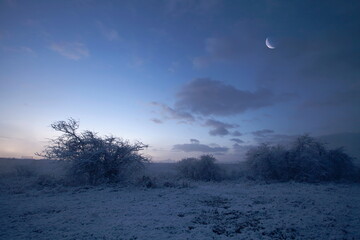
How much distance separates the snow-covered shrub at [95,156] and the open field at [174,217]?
16.4 ft

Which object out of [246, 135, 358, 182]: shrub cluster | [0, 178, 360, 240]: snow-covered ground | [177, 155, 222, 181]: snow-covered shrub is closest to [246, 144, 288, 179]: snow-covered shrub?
[246, 135, 358, 182]: shrub cluster

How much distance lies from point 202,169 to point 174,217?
18213 mm

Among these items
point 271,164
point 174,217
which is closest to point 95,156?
point 174,217

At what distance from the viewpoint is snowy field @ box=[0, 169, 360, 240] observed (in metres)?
7.04

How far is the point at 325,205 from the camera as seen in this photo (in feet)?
34.7

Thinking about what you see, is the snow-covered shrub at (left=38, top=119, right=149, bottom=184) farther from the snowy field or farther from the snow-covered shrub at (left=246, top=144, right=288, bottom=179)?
the snow-covered shrub at (left=246, top=144, right=288, bottom=179)

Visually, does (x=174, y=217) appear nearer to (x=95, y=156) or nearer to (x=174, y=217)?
(x=174, y=217)

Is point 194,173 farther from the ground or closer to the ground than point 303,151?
closer to the ground

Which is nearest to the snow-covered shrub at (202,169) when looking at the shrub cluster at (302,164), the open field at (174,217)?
the shrub cluster at (302,164)

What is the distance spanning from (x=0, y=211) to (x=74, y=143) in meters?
10.1

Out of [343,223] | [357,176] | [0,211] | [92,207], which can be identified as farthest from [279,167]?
[0,211]

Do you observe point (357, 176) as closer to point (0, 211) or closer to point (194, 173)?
point (194, 173)

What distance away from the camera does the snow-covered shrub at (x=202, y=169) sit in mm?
26578

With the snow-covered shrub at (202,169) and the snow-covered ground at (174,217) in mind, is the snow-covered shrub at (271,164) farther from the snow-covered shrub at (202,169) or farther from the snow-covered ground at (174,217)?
the snow-covered ground at (174,217)
